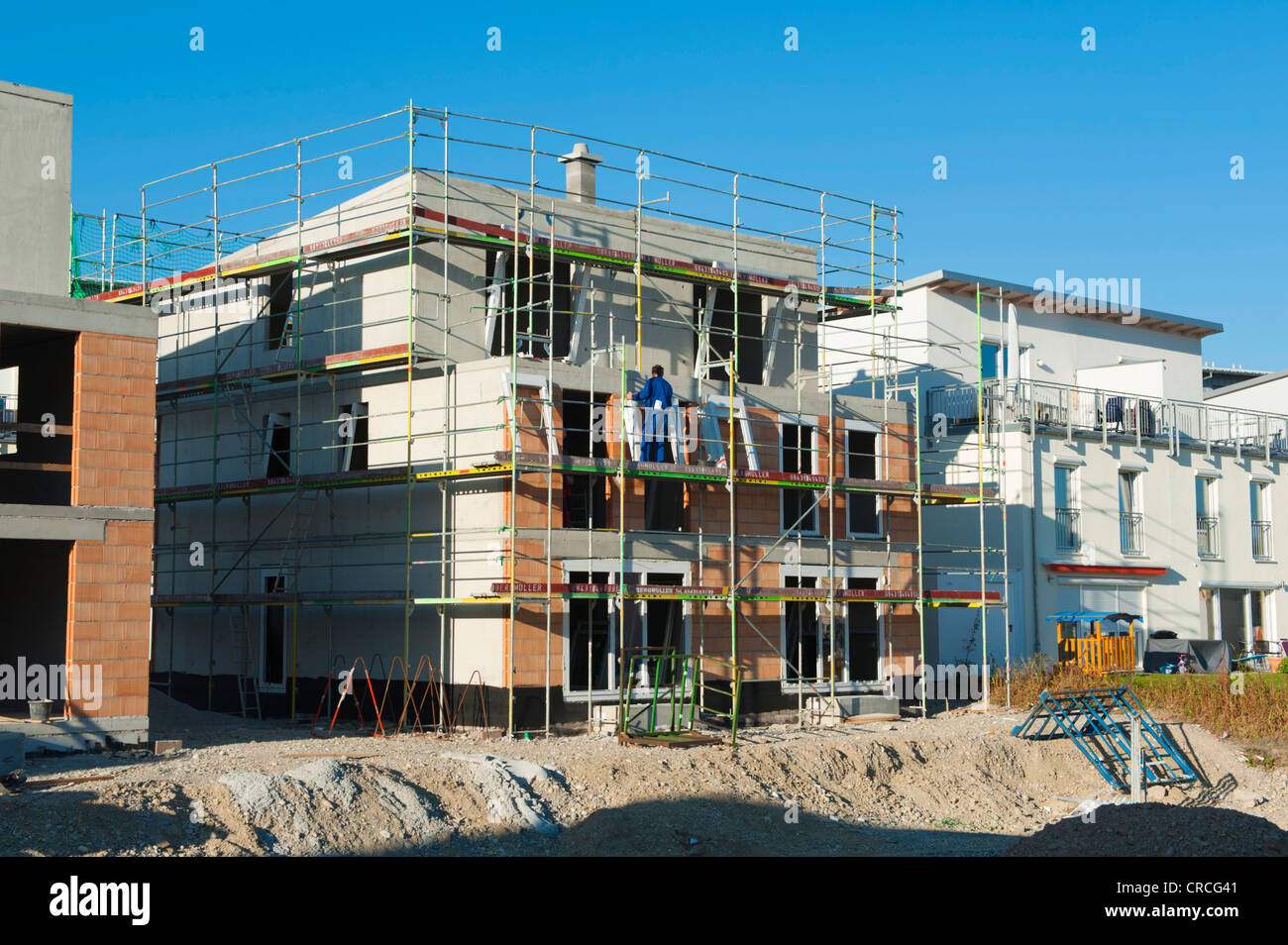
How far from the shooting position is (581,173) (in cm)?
2716

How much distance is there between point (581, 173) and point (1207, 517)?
19008 millimetres

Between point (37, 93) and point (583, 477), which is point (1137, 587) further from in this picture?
point (37, 93)

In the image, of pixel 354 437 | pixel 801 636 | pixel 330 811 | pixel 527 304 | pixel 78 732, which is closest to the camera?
pixel 330 811

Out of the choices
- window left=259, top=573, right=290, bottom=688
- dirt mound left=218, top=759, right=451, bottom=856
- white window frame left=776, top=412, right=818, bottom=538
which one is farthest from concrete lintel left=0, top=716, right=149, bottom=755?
white window frame left=776, top=412, right=818, bottom=538

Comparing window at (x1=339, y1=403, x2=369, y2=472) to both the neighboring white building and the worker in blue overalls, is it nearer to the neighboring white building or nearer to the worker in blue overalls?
the worker in blue overalls

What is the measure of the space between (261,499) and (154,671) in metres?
4.95

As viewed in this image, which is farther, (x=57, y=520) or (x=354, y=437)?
(x=354, y=437)

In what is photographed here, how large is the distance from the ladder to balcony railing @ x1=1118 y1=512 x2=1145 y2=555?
20.2 meters

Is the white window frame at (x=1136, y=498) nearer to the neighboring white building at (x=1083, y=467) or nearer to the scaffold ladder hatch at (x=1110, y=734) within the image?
the neighboring white building at (x=1083, y=467)

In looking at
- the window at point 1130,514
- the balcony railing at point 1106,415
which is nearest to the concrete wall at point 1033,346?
the balcony railing at point 1106,415

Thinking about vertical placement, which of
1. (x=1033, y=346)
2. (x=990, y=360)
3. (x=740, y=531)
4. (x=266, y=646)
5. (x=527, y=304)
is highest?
(x=1033, y=346)

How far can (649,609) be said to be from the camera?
2377 cm

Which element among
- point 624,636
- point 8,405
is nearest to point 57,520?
point 624,636
